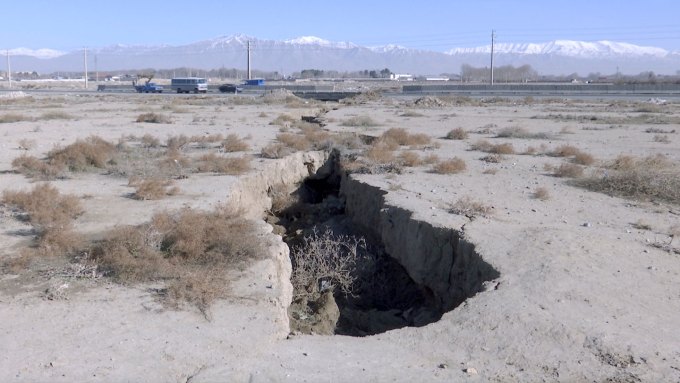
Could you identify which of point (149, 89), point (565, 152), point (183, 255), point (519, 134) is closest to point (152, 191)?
point (183, 255)

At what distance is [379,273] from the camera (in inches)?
506

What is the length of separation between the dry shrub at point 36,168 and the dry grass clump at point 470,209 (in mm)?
10227

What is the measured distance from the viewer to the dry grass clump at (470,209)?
1237 cm

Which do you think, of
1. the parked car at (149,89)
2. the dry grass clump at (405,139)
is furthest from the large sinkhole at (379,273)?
the parked car at (149,89)

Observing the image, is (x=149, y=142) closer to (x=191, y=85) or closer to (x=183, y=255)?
(x=183, y=255)

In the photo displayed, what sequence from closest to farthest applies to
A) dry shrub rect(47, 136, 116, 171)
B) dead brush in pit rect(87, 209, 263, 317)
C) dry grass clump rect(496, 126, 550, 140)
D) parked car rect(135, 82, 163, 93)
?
dead brush in pit rect(87, 209, 263, 317)
dry shrub rect(47, 136, 116, 171)
dry grass clump rect(496, 126, 550, 140)
parked car rect(135, 82, 163, 93)

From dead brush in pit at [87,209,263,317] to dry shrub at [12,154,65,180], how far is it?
7.37 m

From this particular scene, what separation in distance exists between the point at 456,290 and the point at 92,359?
18.4ft

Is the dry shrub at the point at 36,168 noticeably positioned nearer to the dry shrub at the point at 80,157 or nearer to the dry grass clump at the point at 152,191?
the dry shrub at the point at 80,157

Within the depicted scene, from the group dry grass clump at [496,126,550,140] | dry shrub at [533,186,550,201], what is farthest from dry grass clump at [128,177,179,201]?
dry grass clump at [496,126,550,140]

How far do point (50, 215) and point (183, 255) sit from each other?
361 centimetres

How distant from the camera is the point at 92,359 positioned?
689 cm

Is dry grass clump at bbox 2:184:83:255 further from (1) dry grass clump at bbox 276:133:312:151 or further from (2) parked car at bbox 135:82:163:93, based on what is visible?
(2) parked car at bbox 135:82:163:93

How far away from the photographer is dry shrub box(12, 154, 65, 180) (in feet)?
56.4
